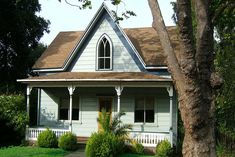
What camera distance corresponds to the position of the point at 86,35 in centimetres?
2764

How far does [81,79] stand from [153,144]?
211 inches

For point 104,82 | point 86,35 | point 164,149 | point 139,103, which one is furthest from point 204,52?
point 86,35

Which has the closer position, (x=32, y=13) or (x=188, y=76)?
(x=188, y=76)

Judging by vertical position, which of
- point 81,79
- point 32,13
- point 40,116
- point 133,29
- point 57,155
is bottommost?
point 57,155

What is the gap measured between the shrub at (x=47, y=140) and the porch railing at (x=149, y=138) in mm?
4334

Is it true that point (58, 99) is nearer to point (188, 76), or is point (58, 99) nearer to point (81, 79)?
Answer: point (81, 79)

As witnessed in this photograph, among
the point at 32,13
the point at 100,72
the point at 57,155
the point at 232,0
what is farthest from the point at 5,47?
the point at 232,0

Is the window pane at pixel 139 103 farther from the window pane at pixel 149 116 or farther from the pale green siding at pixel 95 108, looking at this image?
the window pane at pixel 149 116

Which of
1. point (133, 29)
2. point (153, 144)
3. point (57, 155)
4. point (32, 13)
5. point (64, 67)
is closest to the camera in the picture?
point (57, 155)

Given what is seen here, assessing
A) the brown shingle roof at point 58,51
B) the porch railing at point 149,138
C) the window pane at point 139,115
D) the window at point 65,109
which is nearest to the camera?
the porch railing at point 149,138

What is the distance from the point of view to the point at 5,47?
40.3 m

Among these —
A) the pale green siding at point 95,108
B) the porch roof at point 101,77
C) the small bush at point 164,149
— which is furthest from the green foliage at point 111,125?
the pale green siding at point 95,108

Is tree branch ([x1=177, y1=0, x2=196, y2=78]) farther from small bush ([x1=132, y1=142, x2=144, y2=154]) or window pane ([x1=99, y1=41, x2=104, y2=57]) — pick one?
window pane ([x1=99, y1=41, x2=104, y2=57])

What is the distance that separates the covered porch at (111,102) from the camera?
2430 centimetres
